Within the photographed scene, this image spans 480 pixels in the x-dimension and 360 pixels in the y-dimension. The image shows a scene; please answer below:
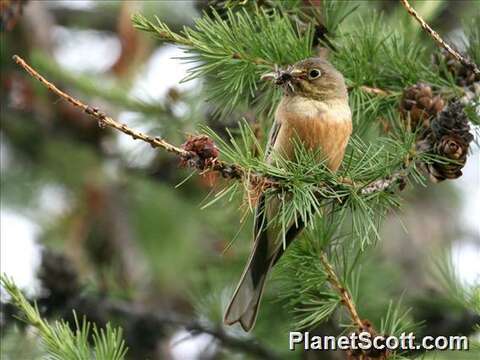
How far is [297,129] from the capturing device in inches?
134

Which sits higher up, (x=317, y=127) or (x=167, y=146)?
(x=317, y=127)

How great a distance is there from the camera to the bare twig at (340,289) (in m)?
2.87

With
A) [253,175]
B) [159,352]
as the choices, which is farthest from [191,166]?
[159,352]

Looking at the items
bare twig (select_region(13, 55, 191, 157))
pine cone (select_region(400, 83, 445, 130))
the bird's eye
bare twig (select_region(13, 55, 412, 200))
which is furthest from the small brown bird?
bare twig (select_region(13, 55, 191, 157))

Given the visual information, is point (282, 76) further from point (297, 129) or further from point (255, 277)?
point (255, 277)

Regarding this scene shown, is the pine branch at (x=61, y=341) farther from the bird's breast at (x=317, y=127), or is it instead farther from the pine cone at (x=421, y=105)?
the pine cone at (x=421, y=105)

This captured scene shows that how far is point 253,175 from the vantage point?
2635 mm

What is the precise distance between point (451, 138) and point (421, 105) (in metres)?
0.29

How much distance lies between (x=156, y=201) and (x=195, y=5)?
3.50 meters

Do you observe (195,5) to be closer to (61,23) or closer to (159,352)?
(159,352)

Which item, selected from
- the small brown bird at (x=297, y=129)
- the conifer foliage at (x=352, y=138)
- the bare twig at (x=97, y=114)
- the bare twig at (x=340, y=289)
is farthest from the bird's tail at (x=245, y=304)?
the bare twig at (x=97, y=114)

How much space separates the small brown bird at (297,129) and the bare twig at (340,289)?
0.93 ft

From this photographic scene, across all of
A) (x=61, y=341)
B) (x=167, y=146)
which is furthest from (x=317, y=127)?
(x=61, y=341)

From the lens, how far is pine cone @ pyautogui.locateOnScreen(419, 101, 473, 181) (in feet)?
9.61
